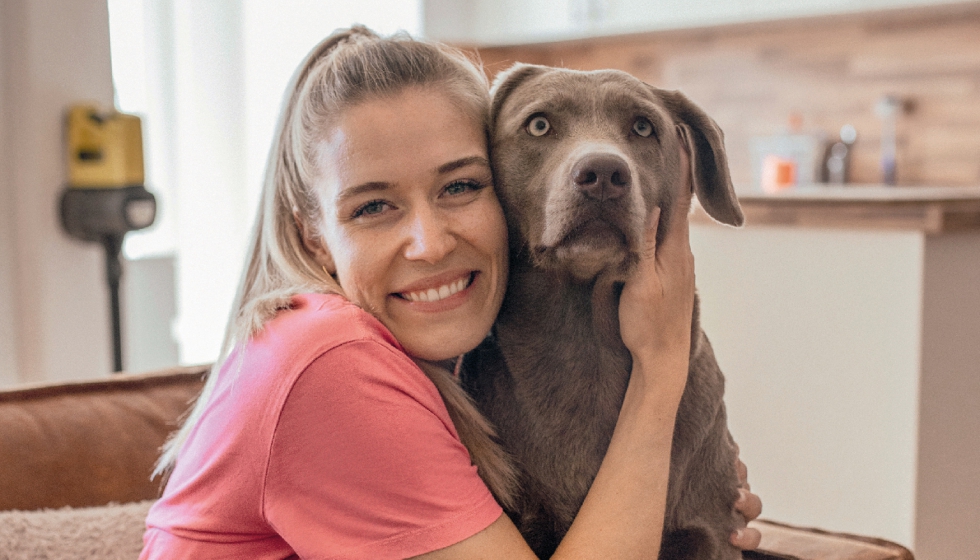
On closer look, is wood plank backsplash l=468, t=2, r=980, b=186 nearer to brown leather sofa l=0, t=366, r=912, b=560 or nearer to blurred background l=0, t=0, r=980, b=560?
blurred background l=0, t=0, r=980, b=560

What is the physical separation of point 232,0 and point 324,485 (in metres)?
3.20

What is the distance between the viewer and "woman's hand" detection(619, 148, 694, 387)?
1.08 metres

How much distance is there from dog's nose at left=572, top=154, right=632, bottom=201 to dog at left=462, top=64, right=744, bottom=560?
0.02m

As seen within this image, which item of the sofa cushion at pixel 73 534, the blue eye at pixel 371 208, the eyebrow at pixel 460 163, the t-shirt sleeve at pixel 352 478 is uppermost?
the eyebrow at pixel 460 163

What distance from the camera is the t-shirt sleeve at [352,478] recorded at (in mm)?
942

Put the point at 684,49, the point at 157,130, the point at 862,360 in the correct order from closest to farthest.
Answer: the point at 862,360 < the point at 157,130 < the point at 684,49

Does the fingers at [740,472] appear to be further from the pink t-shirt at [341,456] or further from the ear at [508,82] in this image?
the ear at [508,82]

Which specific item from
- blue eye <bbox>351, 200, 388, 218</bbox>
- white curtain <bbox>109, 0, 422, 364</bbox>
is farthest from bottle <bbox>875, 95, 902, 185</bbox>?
blue eye <bbox>351, 200, 388, 218</bbox>

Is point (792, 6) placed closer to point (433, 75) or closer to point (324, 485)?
point (433, 75)

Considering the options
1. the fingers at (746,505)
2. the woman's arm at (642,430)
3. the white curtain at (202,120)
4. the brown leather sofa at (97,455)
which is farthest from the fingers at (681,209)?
the white curtain at (202,120)

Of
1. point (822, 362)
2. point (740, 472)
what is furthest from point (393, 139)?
point (822, 362)

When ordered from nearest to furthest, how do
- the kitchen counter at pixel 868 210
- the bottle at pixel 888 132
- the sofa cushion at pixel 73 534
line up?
the sofa cushion at pixel 73 534 < the kitchen counter at pixel 868 210 < the bottle at pixel 888 132

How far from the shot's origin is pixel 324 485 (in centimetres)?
94

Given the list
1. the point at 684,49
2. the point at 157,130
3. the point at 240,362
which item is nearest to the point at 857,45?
the point at 684,49
